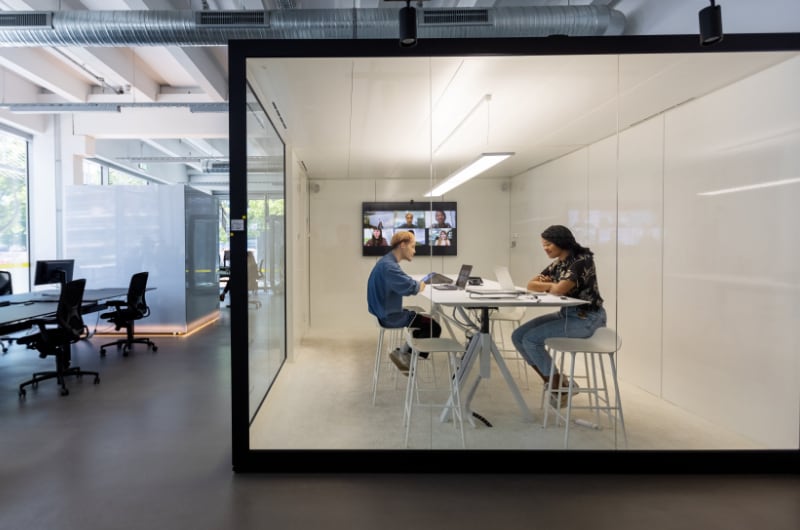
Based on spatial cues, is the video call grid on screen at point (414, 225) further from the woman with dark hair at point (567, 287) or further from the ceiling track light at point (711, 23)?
the ceiling track light at point (711, 23)

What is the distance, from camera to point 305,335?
3488mm

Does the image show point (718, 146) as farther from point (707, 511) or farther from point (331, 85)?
point (331, 85)

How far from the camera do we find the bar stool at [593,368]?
2883 millimetres

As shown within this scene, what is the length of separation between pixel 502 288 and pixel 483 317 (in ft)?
0.92

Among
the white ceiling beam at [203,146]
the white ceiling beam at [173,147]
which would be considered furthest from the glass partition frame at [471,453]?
the white ceiling beam at [173,147]

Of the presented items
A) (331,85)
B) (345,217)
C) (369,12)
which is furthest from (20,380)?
(369,12)

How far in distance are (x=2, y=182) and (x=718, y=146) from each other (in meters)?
10.9

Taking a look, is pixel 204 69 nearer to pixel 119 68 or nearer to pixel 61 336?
pixel 119 68

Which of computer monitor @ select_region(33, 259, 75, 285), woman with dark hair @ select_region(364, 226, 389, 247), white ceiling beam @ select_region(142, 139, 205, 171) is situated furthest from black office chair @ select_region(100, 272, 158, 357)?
white ceiling beam @ select_region(142, 139, 205, 171)

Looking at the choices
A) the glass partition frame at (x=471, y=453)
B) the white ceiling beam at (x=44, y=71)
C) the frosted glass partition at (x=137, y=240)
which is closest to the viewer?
the glass partition frame at (x=471, y=453)

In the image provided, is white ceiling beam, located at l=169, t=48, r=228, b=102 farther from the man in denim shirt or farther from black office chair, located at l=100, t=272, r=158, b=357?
the man in denim shirt

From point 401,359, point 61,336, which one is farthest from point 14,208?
point 401,359

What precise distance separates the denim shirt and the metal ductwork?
2.05 meters

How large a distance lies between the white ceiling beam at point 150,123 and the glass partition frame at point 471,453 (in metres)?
6.22
